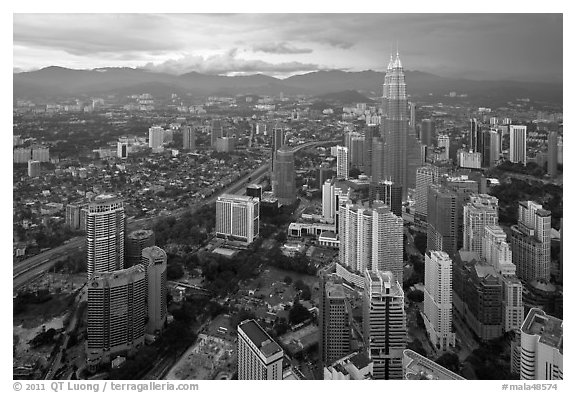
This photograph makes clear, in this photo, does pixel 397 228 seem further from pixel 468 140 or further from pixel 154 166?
pixel 154 166

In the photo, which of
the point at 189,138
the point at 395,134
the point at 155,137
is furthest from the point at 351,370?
the point at 395,134

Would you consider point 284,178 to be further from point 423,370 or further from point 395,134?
point 423,370

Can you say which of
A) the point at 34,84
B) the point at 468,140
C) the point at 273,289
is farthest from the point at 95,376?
the point at 468,140

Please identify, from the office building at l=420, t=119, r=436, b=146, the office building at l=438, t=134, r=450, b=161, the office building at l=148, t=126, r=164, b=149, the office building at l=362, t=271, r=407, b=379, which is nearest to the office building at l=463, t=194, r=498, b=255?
the office building at l=438, t=134, r=450, b=161

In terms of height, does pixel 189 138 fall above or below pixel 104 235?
above

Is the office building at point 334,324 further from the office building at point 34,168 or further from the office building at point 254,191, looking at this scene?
the office building at point 34,168

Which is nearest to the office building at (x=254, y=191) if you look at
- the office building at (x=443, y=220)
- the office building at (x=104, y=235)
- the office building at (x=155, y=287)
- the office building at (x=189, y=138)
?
the office building at (x=189, y=138)
